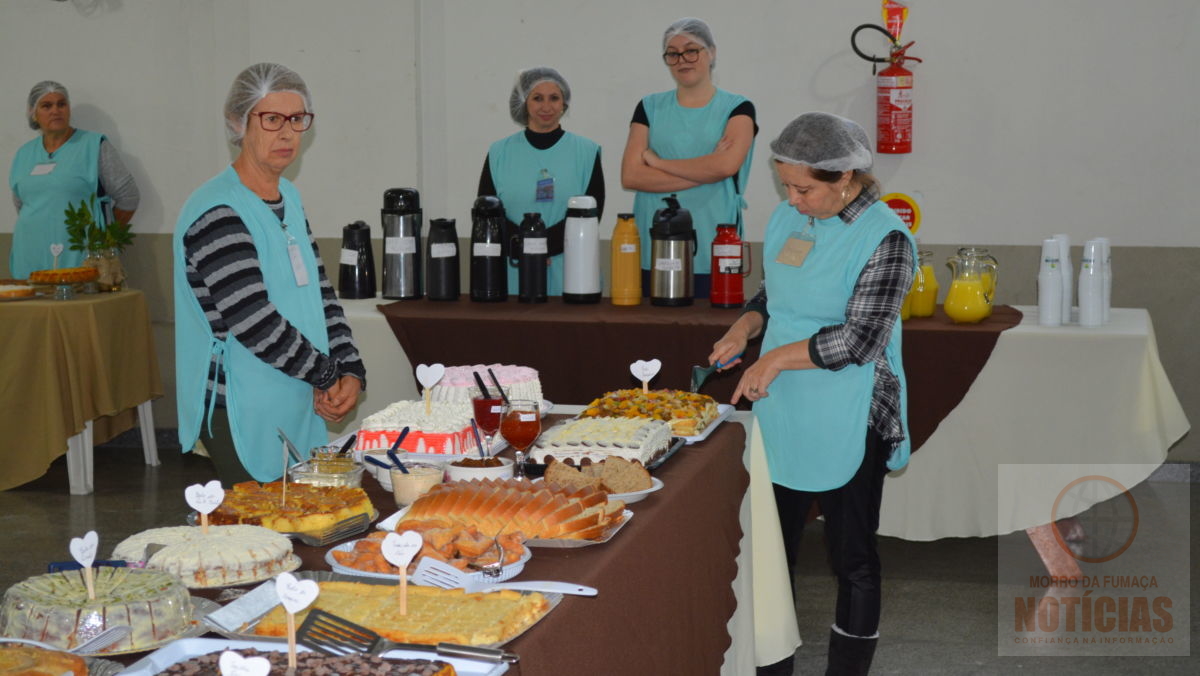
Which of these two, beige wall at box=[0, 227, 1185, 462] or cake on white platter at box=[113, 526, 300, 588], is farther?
beige wall at box=[0, 227, 1185, 462]

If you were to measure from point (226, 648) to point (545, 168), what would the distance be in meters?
3.36

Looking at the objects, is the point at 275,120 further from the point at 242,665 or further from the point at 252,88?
the point at 242,665

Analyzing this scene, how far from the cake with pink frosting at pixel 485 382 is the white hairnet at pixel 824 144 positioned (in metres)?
0.85

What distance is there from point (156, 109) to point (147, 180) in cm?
37

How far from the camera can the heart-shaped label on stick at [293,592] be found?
4.18 ft

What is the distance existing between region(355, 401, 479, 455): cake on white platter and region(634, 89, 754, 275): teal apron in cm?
204

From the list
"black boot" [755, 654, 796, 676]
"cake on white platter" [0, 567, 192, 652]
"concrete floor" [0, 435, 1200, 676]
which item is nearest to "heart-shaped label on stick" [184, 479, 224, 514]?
"cake on white platter" [0, 567, 192, 652]

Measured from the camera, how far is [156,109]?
20.1 feet

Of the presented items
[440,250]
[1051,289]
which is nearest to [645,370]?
[440,250]

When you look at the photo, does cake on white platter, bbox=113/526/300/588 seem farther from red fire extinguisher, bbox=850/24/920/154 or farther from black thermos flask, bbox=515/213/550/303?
red fire extinguisher, bbox=850/24/920/154

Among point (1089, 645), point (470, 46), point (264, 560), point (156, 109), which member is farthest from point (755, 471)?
point (156, 109)

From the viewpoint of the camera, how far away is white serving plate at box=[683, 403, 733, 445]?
2578 mm

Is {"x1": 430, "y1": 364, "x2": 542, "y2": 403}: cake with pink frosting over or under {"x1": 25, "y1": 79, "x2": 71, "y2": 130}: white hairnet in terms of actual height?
under

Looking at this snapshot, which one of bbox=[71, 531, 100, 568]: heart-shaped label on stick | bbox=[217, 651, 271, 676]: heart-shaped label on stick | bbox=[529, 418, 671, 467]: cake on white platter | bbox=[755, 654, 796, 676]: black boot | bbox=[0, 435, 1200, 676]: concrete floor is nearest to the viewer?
bbox=[217, 651, 271, 676]: heart-shaped label on stick
